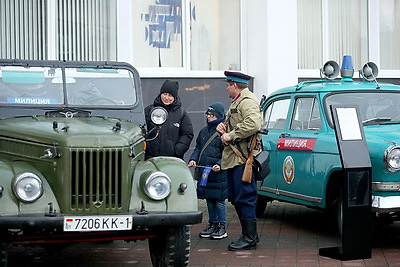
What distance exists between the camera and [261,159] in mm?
8633

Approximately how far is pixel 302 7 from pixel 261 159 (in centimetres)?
856

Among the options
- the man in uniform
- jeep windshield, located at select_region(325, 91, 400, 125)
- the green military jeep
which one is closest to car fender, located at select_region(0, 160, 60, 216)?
the green military jeep

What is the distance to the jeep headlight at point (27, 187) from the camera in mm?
6672

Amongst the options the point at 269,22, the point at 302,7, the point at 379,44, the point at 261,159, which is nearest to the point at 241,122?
the point at 261,159

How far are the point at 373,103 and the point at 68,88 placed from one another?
12.2 feet

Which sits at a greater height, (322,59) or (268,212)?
(322,59)

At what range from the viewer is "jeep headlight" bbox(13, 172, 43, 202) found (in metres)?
6.67

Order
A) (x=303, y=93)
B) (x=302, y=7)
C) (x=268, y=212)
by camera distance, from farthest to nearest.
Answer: (x=302, y=7) < (x=268, y=212) < (x=303, y=93)

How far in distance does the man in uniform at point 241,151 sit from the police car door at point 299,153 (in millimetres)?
998

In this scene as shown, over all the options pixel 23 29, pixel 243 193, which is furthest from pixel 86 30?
pixel 243 193

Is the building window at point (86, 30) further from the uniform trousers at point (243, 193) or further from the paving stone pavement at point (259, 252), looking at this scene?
the uniform trousers at point (243, 193)

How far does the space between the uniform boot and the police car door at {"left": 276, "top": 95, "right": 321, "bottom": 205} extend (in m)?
0.96

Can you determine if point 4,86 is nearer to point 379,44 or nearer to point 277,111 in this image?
point 277,111

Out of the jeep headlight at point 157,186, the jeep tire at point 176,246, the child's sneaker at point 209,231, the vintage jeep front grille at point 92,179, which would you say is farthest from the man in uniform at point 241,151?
the vintage jeep front grille at point 92,179
